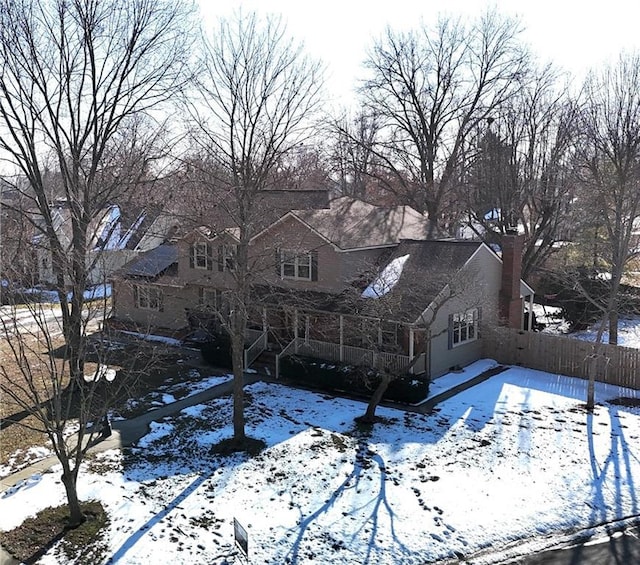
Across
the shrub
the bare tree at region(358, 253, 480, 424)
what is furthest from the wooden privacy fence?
the shrub

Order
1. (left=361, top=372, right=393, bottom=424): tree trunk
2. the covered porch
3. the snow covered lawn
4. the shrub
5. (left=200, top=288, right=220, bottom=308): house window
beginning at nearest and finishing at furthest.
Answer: the snow covered lawn
(left=361, top=372, right=393, bottom=424): tree trunk
the shrub
the covered porch
(left=200, top=288, right=220, bottom=308): house window

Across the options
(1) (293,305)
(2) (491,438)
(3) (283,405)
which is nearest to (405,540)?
(2) (491,438)

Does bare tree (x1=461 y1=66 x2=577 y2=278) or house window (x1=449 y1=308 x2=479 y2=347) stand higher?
bare tree (x1=461 y1=66 x2=577 y2=278)

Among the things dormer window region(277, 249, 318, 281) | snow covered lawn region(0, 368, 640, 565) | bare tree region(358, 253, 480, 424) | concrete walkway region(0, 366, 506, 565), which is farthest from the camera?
dormer window region(277, 249, 318, 281)

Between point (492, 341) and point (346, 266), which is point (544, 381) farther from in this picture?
point (346, 266)

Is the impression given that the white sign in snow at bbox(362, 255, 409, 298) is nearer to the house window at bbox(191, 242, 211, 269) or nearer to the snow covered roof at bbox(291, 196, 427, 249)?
the snow covered roof at bbox(291, 196, 427, 249)

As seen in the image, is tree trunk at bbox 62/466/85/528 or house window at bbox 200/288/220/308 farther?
house window at bbox 200/288/220/308

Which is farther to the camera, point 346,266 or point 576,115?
point 576,115
